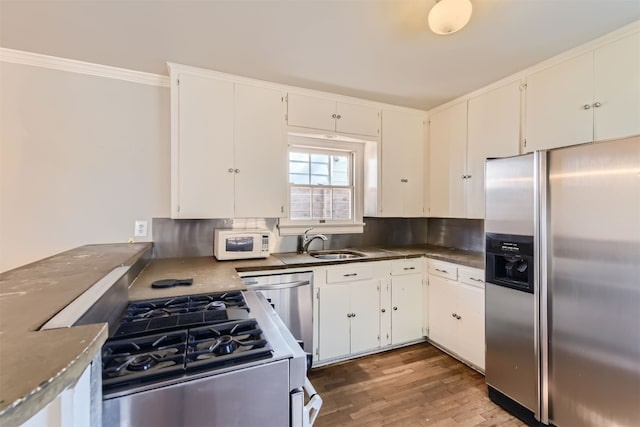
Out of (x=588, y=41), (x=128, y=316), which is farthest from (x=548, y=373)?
(x=128, y=316)

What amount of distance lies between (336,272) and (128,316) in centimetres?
155

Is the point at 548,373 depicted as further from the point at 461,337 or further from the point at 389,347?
the point at 389,347

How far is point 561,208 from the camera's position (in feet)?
5.30

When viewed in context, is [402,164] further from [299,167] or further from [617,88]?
[617,88]

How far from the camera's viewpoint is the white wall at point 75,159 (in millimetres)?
2016

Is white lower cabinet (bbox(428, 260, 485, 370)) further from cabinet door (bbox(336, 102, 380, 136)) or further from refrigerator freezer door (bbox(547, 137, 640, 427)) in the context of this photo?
cabinet door (bbox(336, 102, 380, 136))

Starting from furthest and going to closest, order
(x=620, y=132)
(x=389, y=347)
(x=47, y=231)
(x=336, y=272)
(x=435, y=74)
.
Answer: (x=389, y=347)
(x=336, y=272)
(x=435, y=74)
(x=47, y=231)
(x=620, y=132)

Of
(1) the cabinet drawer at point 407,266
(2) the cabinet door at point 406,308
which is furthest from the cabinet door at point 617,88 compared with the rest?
(2) the cabinet door at point 406,308

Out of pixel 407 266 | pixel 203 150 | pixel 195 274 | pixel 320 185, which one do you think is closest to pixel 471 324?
pixel 407 266

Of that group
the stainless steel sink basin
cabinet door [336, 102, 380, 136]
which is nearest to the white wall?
the stainless steel sink basin

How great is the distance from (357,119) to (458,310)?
1.95 metres

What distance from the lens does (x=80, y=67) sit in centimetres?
214

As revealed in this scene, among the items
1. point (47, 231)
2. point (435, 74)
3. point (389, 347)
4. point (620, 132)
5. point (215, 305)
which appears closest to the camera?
point (215, 305)

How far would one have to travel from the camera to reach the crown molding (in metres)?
1.98
